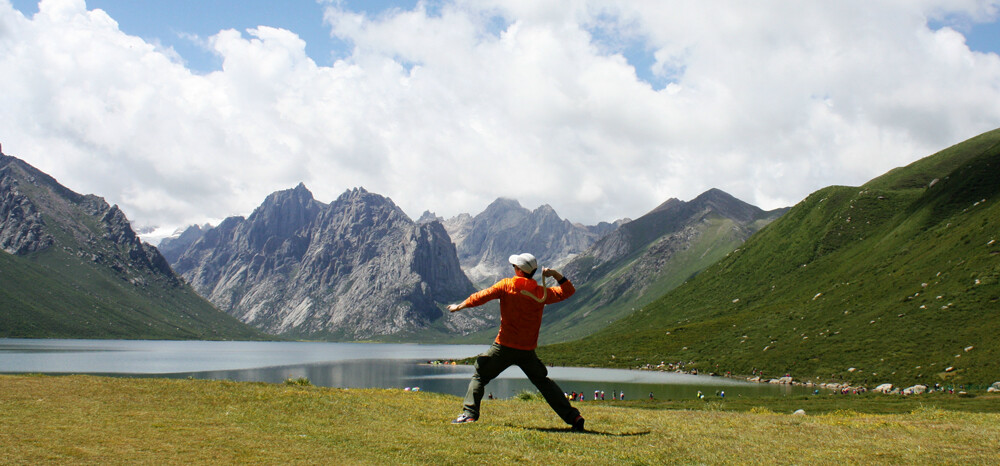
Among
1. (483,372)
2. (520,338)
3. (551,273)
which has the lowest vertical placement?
(483,372)

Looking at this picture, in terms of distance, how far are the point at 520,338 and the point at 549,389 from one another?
168cm

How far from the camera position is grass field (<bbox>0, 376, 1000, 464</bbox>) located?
42.9ft

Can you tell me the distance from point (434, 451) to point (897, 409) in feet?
175

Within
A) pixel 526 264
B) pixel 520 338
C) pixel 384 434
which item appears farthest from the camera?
pixel 526 264

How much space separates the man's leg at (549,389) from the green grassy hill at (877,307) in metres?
80.8

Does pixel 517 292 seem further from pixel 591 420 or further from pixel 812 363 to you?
pixel 812 363

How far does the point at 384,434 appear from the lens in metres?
15.9

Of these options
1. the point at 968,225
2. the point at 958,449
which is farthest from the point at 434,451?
the point at 968,225

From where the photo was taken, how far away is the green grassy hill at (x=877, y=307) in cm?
9131

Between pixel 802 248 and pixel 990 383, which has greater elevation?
pixel 802 248

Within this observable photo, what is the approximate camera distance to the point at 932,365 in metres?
85.1

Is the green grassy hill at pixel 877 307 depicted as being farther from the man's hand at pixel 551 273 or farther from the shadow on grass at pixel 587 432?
the man's hand at pixel 551 273

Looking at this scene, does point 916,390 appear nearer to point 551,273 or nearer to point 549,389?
point 549,389

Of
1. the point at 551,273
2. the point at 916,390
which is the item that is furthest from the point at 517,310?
Result: the point at 916,390
